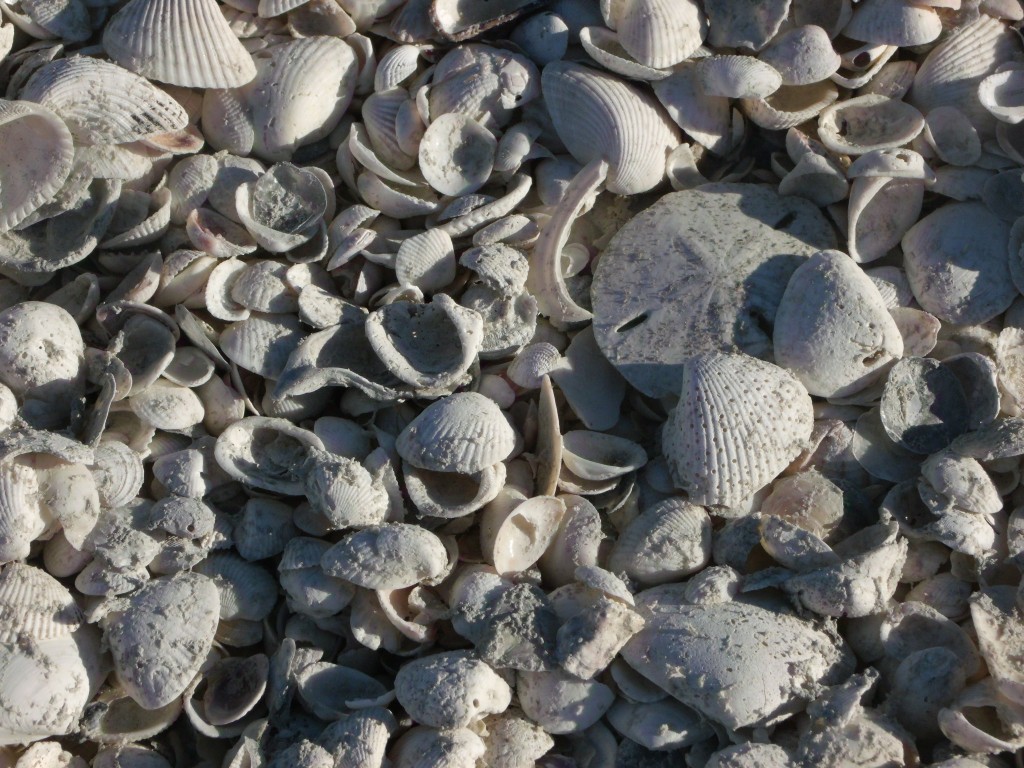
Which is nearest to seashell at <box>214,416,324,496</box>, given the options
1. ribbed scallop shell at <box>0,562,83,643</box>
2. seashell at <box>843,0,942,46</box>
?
ribbed scallop shell at <box>0,562,83,643</box>

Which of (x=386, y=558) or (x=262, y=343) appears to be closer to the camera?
(x=386, y=558)

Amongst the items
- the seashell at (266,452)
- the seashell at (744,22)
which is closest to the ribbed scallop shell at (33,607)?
the seashell at (266,452)

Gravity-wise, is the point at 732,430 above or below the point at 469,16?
below

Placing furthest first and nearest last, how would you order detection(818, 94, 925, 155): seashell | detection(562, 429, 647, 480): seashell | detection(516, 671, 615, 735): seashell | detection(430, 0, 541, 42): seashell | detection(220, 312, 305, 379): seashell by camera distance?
1. detection(430, 0, 541, 42): seashell
2. detection(818, 94, 925, 155): seashell
3. detection(220, 312, 305, 379): seashell
4. detection(562, 429, 647, 480): seashell
5. detection(516, 671, 615, 735): seashell

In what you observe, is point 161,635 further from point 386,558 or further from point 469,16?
point 469,16

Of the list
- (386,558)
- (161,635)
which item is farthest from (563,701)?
(161,635)

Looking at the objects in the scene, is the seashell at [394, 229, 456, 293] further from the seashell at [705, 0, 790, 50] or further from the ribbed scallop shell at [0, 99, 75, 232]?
the seashell at [705, 0, 790, 50]
